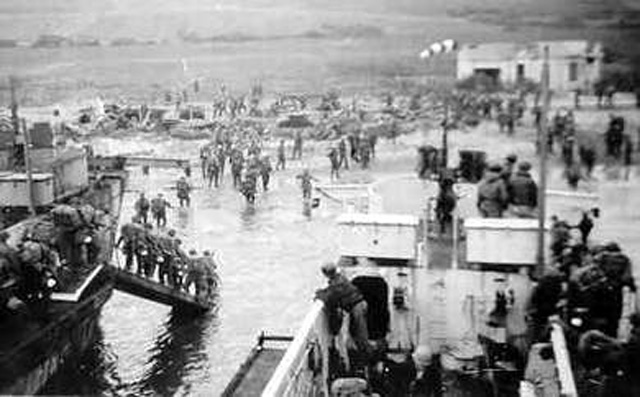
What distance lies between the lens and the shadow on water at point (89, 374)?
568cm

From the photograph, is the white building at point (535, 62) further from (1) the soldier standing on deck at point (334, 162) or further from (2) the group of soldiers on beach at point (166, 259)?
(2) the group of soldiers on beach at point (166, 259)

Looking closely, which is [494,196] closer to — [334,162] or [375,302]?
[375,302]

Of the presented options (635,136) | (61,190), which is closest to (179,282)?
(61,190)

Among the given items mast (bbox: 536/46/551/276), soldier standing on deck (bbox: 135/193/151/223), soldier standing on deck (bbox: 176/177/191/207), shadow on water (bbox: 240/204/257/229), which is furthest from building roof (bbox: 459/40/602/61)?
soldier standing on deck (bbox: 135/193/151/223)

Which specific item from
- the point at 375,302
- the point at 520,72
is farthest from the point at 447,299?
the point at 520,72

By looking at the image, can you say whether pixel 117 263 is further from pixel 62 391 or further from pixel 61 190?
pixel 62 391

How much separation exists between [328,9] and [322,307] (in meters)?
2.26

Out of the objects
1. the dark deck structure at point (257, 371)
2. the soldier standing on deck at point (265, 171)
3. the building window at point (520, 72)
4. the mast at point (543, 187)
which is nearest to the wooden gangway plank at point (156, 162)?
the soldier standing on deck at point (265, 171)

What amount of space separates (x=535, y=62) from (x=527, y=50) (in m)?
0.09

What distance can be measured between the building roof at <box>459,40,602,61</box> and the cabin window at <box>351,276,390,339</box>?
145cm

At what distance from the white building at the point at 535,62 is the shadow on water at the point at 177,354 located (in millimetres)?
2634

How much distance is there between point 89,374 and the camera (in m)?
6.04

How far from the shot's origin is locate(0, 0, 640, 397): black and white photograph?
3.96m

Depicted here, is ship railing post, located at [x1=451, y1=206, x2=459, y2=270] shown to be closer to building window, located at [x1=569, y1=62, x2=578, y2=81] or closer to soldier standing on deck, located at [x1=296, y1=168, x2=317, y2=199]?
Result: building window, located at [x1=569, y1=62, x2=578, y2=81]
